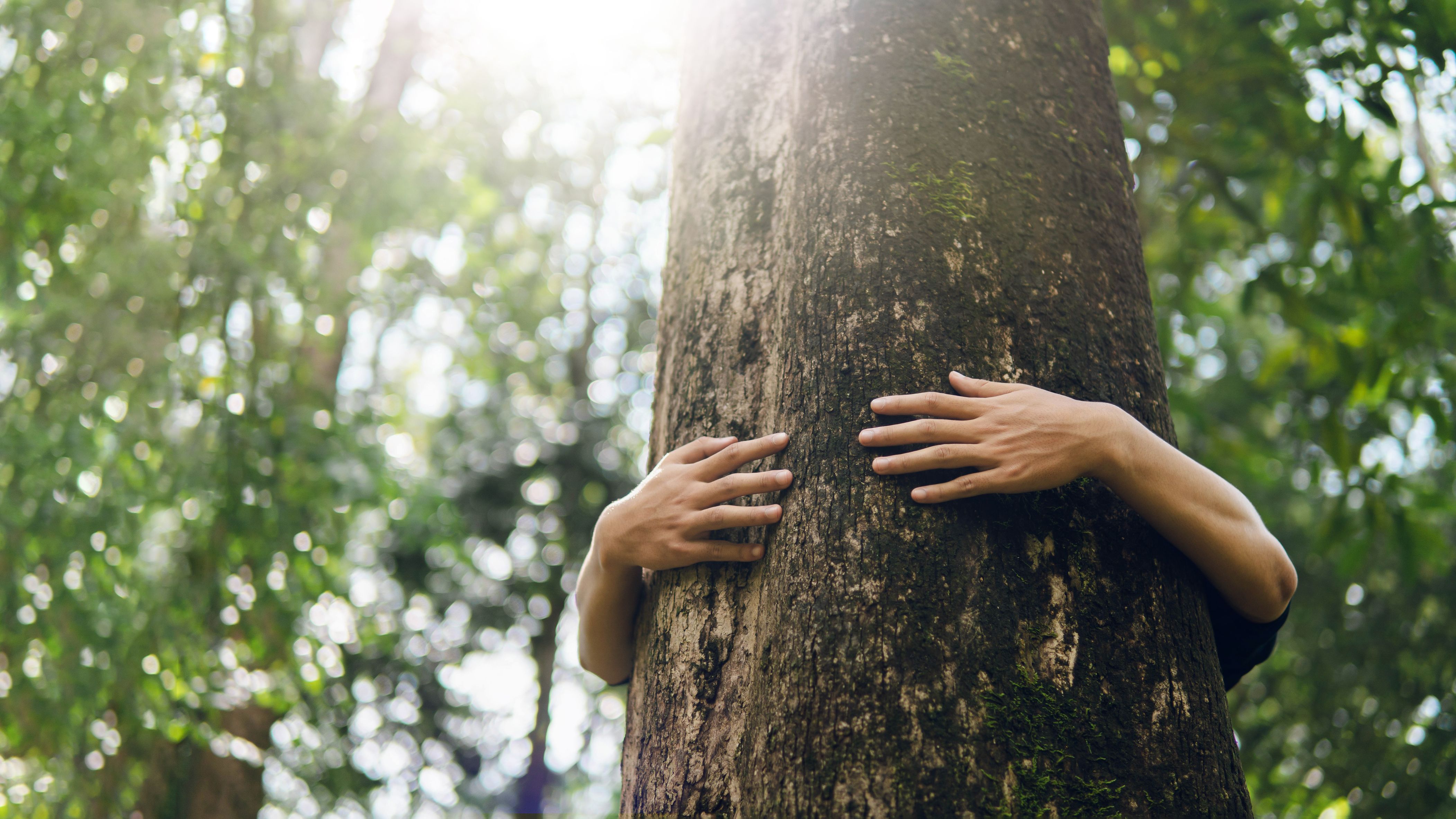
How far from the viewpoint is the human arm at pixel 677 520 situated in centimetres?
129

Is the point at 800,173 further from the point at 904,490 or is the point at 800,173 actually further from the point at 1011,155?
the point at 904,490

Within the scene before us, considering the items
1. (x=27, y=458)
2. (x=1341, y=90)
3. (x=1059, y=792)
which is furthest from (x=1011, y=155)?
(x=27, y=458)

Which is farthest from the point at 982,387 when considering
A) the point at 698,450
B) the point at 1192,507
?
the point at 698,450

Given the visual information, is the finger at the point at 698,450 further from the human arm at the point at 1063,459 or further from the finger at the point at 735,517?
the human arm at the point at 1063,459

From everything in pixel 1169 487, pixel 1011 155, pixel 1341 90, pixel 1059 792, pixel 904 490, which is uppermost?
pixel 1011 155

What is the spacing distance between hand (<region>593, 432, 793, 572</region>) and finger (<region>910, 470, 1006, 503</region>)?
0.21 m

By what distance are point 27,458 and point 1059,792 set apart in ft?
14.1

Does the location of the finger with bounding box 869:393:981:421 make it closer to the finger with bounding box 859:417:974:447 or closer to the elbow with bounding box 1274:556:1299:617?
the finger with bounding box 859:417:974:447

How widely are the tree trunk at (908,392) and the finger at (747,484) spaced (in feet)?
0.08

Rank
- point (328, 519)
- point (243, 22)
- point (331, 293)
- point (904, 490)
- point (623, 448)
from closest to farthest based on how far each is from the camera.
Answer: point (904, 490), point (243, 22), point (328, 519), point (331, 293), point (623, 448)

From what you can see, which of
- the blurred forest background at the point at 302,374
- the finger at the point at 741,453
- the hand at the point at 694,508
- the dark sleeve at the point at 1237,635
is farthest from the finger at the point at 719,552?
the blurred forest background at the point at 302,374

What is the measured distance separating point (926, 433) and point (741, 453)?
299mm

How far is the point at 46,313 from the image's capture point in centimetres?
392

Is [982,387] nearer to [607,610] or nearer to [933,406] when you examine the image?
[933,406]
